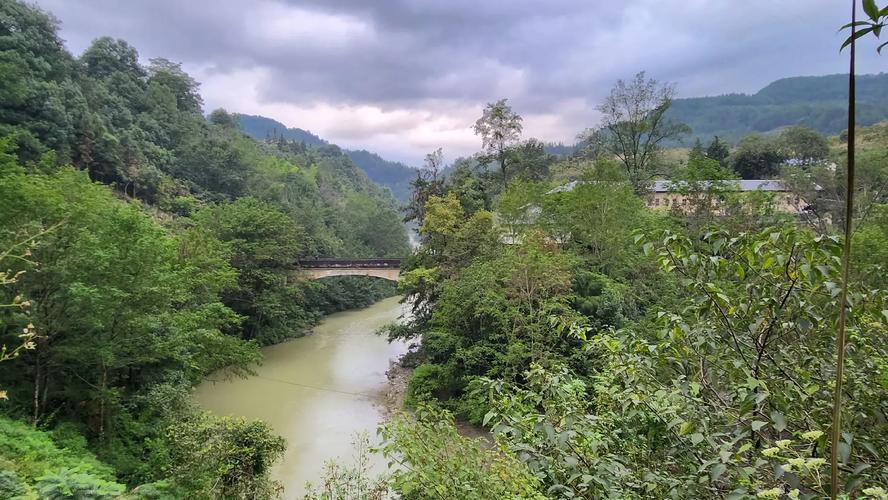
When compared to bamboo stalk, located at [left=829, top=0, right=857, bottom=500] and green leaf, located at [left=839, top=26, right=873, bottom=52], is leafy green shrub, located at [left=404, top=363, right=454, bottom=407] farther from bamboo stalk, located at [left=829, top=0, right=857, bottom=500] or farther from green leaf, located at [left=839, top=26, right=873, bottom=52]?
green leaf, located at [left=839, top=26, right=873, bottom=52]

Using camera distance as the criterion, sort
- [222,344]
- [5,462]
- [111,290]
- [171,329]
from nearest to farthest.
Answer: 1. [5,462]
2. [111,290]
3. [171,329]
4. [222,344]

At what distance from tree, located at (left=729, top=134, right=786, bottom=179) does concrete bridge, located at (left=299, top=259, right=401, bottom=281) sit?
22.1 meters

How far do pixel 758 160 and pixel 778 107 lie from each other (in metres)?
122

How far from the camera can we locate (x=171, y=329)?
847 cm

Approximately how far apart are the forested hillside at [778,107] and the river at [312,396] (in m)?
84.6

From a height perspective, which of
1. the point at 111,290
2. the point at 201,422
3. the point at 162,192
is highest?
the point at 162,192

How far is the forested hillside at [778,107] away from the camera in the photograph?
303ft

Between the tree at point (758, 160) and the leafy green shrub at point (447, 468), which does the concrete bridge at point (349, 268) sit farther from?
the tree at point (758, 160)

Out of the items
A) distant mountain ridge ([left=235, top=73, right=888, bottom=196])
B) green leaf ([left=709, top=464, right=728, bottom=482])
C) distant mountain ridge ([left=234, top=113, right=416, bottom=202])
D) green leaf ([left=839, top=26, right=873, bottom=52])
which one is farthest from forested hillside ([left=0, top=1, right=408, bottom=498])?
distant mountain ridge ([left=234, top=113, right=416, bottom=202])

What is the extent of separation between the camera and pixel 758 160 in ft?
92.2

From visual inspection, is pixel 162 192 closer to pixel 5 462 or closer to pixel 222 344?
pixel 222 344

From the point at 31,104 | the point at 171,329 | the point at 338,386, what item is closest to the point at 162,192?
the point at 31,104

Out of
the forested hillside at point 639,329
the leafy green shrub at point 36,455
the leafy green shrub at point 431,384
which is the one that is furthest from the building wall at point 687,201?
the leafy green shrub at point 36,455

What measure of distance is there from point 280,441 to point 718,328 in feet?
24.9
